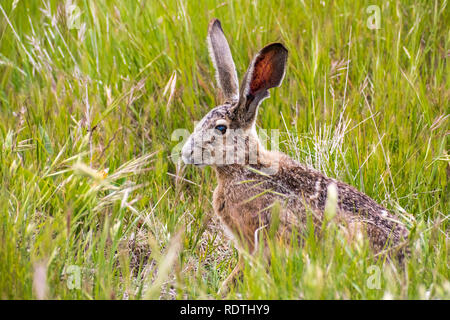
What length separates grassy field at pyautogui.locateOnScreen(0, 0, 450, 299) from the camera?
2.74 metres

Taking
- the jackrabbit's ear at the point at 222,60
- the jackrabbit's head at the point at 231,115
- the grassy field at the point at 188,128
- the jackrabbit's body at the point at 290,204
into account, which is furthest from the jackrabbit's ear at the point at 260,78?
the grassy field at the point at 188,128

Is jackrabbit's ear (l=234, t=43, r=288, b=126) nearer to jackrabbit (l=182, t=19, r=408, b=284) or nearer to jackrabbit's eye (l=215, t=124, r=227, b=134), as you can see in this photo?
jackrabbit (l=182, t=19, r=408, b=284)

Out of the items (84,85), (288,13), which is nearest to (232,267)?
(84,85)

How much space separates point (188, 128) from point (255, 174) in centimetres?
88

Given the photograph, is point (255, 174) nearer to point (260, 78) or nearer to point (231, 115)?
point (231, 115)

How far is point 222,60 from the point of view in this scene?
380cm

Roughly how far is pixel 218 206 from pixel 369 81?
164 cm

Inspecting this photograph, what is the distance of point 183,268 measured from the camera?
336 centimetres

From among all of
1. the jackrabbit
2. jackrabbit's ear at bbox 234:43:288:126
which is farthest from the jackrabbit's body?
jackrabbit's ear at bbox 234:43:288:126

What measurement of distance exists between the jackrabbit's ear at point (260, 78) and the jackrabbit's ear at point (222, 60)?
212mm

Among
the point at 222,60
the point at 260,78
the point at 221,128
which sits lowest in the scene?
the point at 221,128

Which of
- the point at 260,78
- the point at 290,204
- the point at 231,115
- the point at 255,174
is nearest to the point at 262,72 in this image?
the point at 260,78
